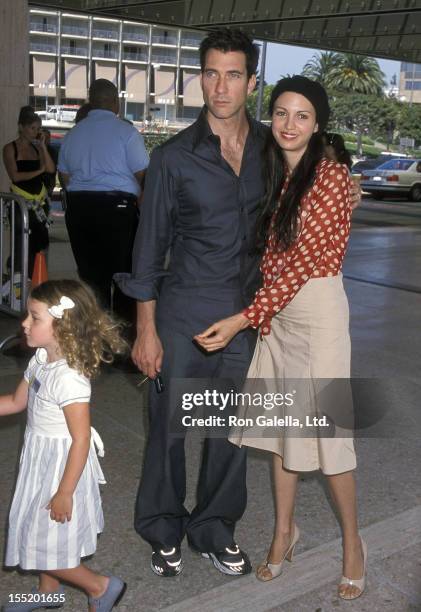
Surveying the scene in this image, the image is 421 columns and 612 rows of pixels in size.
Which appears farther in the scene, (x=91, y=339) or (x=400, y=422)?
(x=400, y=422)

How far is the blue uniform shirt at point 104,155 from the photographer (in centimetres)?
575

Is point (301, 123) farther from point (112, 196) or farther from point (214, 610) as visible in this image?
point (112, 196)

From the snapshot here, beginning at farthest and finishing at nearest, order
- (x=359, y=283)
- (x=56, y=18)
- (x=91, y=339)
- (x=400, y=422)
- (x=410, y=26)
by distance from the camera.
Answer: (x=56, y=18), (x=410, y=26), (x=359, y=283), (x=400, y=422), (x=91, y=339)

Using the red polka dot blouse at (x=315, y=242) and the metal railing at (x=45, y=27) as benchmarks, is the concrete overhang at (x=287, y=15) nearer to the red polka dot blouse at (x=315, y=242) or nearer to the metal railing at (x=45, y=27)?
the red polka dot blouse at (x=315, y=242)

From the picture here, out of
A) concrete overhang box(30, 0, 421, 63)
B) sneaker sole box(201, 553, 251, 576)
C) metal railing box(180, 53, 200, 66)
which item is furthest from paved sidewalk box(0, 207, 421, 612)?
metal railing box(180, 53, 200, 66)

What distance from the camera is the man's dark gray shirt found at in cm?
301

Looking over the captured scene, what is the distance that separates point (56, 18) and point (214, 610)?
118 metres

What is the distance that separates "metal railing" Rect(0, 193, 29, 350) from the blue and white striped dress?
128 inches

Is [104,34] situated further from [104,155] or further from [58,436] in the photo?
[58,436]

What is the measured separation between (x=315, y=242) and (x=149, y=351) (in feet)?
2.40

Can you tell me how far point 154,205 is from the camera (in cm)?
301

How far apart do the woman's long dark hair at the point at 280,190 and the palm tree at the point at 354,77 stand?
9858 cm

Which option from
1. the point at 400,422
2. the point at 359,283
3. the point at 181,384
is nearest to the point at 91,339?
the point at 181,384

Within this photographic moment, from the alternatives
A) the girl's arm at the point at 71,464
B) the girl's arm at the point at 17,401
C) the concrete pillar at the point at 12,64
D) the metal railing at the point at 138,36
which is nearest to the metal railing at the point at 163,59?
the metal railing at the point at 138,36
